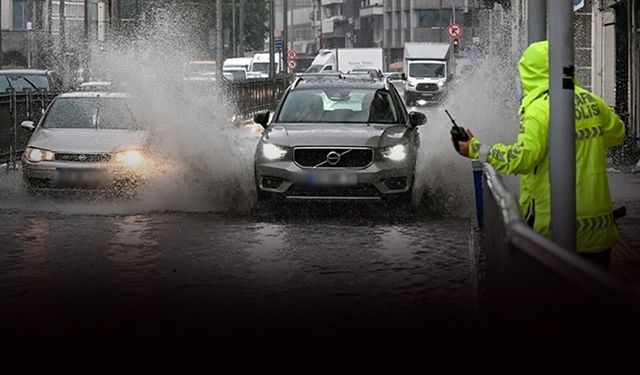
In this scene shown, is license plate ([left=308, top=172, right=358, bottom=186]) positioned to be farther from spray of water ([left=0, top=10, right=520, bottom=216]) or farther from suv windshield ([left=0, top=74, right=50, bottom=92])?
suv windshield ([left=0, top=74, right=50, bottom=92])

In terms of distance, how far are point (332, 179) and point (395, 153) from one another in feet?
2.77

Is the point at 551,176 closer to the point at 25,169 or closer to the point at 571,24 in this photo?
the point at 571,24

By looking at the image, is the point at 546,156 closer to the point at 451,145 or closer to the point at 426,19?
the point at 451,145

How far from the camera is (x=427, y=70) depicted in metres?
73.7

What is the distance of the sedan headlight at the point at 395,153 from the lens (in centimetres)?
1692

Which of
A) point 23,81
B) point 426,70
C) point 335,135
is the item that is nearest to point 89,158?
point 335,135

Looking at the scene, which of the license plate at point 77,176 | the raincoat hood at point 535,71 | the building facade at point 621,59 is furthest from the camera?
the building facade at point 621,59

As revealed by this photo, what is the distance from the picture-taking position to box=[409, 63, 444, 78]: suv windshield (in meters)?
73.2

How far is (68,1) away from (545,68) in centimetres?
11161

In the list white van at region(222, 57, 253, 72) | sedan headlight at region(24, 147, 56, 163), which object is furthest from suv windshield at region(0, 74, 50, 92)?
white van at region(222, 57, 253, 72)

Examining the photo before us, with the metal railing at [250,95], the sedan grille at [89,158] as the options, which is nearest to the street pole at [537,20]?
the sedan grille at [89,158]

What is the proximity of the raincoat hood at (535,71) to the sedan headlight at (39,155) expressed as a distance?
1194cm

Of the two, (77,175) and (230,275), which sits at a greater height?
(77,175)

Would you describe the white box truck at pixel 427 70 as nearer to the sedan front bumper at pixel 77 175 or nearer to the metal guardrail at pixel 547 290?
the sedan front bumper at pixel 77 175
